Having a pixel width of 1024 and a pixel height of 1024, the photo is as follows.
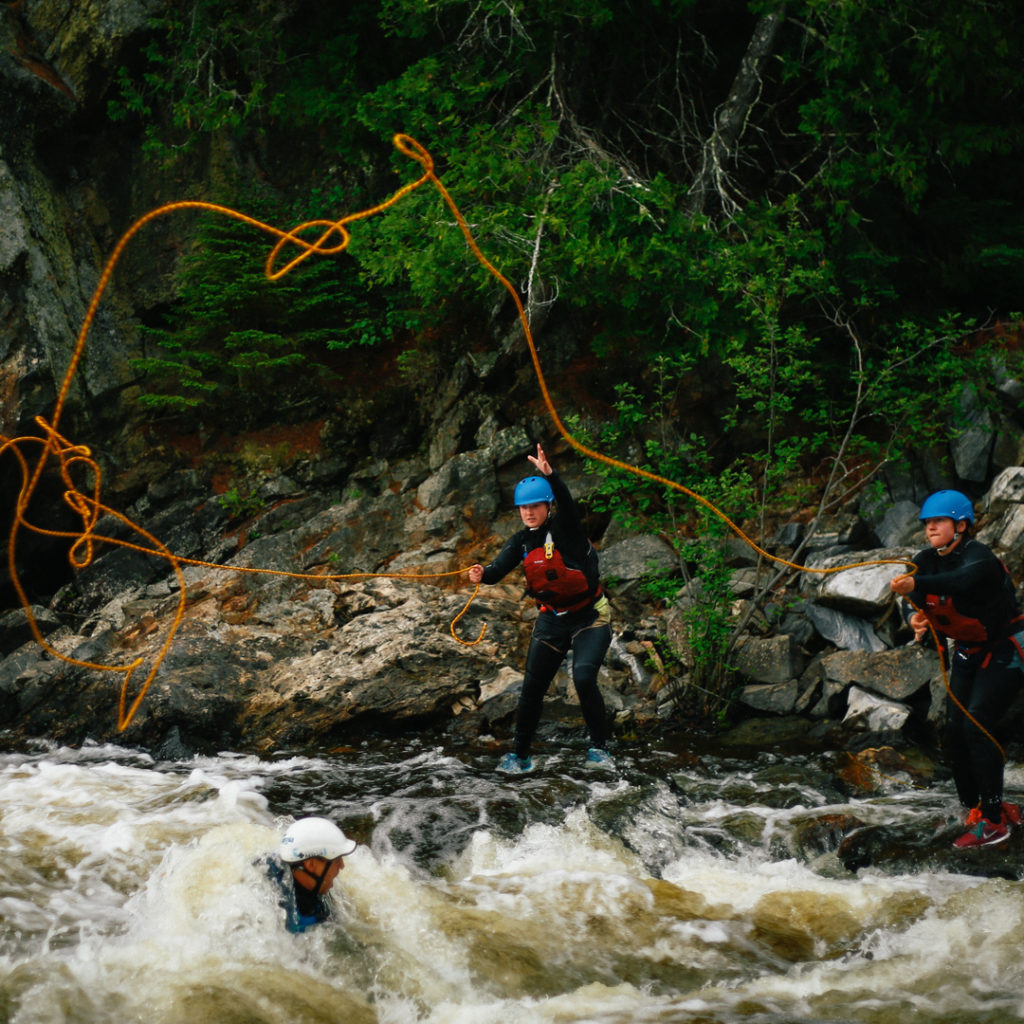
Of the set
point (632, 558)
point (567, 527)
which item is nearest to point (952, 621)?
point (567, 527)

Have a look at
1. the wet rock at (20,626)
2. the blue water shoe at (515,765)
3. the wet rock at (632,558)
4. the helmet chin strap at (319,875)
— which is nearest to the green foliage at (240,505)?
the wet rock at (20,626)

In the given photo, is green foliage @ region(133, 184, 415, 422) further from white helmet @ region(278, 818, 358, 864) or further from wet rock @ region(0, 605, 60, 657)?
white helmet @ region(278, 818, 358, 864)

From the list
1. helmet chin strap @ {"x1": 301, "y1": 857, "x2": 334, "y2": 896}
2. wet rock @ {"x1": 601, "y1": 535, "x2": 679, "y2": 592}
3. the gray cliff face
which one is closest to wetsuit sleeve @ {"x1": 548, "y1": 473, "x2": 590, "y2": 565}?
the gray cliff face

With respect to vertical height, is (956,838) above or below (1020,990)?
below

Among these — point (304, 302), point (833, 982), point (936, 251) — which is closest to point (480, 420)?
point (304, 302)

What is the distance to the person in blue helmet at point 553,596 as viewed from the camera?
6.14 metres

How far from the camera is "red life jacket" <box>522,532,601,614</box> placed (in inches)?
243

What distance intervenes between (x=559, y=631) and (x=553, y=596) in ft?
0.91

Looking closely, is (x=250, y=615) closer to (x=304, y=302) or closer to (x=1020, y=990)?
(x=304, y=302)

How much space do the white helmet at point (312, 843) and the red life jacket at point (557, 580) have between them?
263 cm

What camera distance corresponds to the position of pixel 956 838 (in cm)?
513

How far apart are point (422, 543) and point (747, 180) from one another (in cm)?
687

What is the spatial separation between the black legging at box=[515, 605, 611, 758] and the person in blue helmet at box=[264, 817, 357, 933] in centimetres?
241

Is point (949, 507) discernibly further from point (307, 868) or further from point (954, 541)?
point (307, 868)
